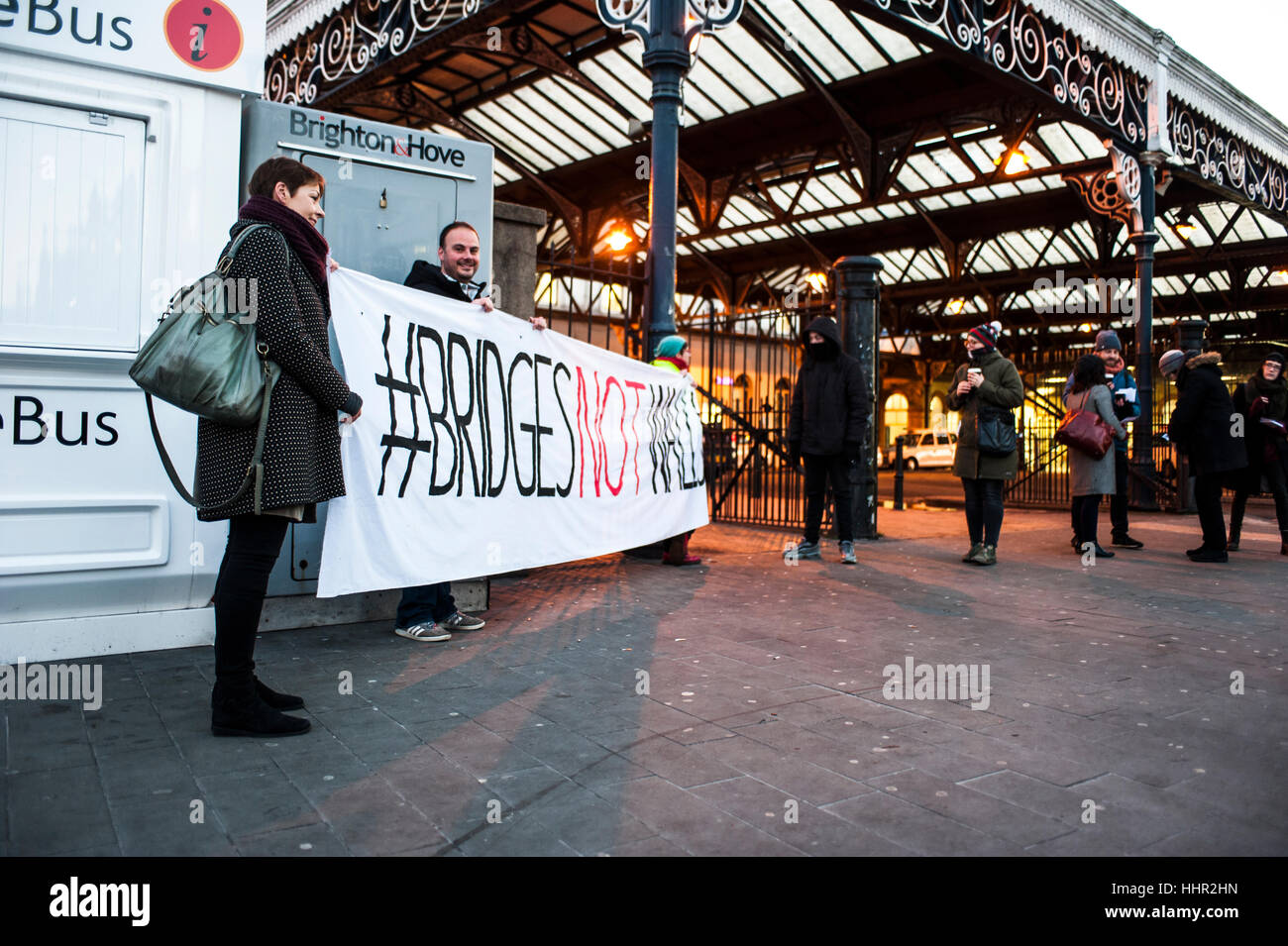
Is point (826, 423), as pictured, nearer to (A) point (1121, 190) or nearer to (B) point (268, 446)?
(B) point (268, 446)

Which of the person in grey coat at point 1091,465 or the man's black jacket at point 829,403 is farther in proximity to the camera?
the person in grey coat at point 1091,465

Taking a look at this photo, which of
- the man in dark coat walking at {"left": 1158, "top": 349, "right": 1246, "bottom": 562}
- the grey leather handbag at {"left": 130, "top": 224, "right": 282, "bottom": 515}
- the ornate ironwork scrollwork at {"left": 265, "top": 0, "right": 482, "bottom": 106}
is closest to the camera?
the grey leather handbag at {"left": 130, "top": 224, "right": 282, "bottom": 515}

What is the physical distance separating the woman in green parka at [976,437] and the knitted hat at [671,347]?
227 centimetres

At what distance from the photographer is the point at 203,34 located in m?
4.42

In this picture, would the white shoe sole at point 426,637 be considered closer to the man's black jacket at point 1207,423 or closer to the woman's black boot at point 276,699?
the woman's black boot at point 276,699

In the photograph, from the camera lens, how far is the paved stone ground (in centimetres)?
245

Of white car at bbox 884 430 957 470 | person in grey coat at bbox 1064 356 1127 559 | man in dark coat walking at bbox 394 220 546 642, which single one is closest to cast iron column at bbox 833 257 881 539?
person in grey coat at bbox 1064 356 1127 559

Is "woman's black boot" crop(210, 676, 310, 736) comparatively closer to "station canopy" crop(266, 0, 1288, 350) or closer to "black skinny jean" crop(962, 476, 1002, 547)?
"station canopy" crop(266, 0, 1288, 350)

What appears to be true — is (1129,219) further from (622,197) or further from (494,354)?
(494,354)

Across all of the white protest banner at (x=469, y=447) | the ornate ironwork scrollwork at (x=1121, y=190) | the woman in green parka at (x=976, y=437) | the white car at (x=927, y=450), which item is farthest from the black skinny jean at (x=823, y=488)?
the white car at (x=927, y=450)

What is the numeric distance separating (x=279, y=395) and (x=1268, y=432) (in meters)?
8.73

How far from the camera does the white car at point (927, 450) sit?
1403 inches

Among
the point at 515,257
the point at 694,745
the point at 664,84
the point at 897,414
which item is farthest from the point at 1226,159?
the point at 897,414

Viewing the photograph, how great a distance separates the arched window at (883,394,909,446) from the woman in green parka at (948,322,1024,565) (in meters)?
37.7
